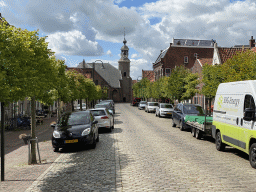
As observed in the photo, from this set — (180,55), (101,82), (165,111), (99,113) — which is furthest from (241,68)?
(101,82)

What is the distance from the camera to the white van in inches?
327

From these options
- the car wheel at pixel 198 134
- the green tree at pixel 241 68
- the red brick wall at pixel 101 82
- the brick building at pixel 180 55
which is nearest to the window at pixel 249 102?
the car wheel at pixel 198 134

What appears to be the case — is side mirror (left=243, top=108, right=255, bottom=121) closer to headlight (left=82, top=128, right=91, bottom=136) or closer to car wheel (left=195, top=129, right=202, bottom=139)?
car wheel (left=195, top=129, right=202, bottom=139)

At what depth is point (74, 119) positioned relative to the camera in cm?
1228

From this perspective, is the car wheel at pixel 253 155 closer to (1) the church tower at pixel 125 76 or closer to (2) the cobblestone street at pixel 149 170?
(2) the cobblestone street at pixel 149 170

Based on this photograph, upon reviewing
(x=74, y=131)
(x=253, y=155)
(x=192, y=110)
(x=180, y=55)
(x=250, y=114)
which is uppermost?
(x=180, y=55)

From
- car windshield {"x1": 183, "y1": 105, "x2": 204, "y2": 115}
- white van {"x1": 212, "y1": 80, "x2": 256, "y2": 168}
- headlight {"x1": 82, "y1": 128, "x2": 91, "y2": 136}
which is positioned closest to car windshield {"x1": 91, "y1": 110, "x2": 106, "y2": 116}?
car windshield {"x1": 183, "y1": 105, "x2": 204, "y2": 115}

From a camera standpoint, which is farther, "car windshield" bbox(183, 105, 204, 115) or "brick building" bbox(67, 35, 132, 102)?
"brick building" bbox(67, 35, 132, 102)

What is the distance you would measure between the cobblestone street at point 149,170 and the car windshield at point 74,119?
1173 mm

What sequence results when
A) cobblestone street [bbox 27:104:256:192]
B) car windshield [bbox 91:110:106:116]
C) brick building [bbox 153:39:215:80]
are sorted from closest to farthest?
cobblestone street [bbox 27:104:256:192]
car windshield [bbox 91:110:106:116]
brick building [bbox 153:39:215:80]

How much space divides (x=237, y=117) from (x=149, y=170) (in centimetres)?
377

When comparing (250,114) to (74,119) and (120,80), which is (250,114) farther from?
(120,80)

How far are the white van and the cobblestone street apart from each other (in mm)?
569

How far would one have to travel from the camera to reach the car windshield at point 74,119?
→ 1193 centimetres
